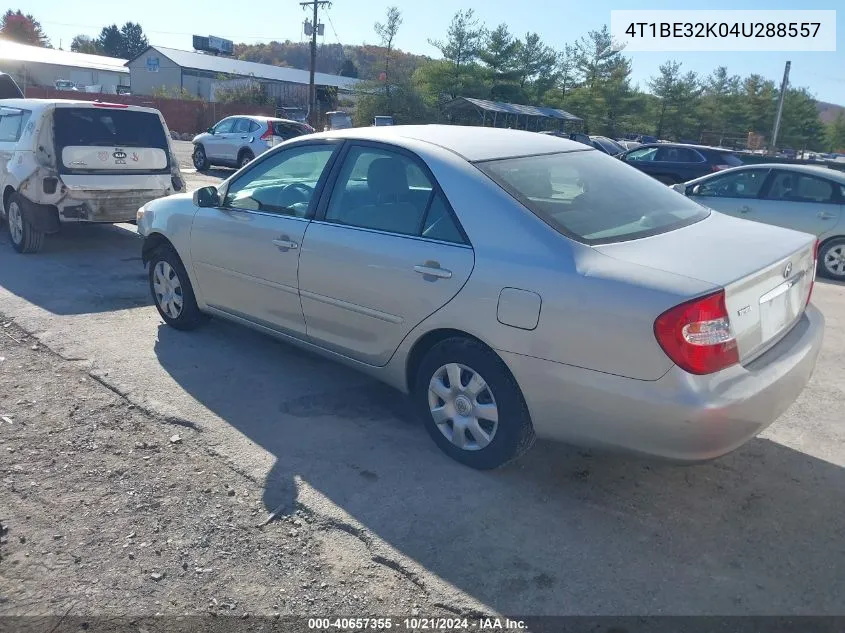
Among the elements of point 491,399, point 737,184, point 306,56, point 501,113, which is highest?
point 306,56

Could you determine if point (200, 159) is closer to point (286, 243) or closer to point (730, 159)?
point (730, 159)

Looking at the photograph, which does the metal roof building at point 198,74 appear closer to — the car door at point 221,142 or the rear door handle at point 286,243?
the car door at point 221,142

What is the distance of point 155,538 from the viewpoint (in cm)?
297

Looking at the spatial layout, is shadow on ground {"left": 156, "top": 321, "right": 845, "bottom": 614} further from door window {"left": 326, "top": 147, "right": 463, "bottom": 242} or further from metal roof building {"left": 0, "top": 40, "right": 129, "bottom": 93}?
metal roof building {"left": 0, "top": 40, "right": 129, "bottom": 93}

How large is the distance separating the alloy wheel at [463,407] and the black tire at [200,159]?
18.1 m

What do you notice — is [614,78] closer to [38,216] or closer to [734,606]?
[38,216]

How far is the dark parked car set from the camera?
16547mm

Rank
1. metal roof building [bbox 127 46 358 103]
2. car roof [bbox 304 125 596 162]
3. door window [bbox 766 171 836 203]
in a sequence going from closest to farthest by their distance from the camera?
car roof [bbox 304 125 596 162], door window [bbox 766 171 836 203], metal roof building [bbox 127 46 358 103]

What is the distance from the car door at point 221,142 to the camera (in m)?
19.3

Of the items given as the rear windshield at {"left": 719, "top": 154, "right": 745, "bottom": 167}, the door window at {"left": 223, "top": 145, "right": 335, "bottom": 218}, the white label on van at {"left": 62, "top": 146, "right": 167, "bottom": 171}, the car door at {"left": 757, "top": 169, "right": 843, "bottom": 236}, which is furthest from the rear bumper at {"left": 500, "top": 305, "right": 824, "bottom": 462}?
the rear windshield at {"left": 719, "top": 154, "right": 745, "bottom": 167}

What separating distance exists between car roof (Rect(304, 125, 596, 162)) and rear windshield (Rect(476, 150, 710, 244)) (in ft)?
0.30

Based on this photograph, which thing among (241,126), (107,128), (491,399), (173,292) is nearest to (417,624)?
(491,399)

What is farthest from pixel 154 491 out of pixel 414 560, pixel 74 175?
pixel 74 175

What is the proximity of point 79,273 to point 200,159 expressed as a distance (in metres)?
13.8
